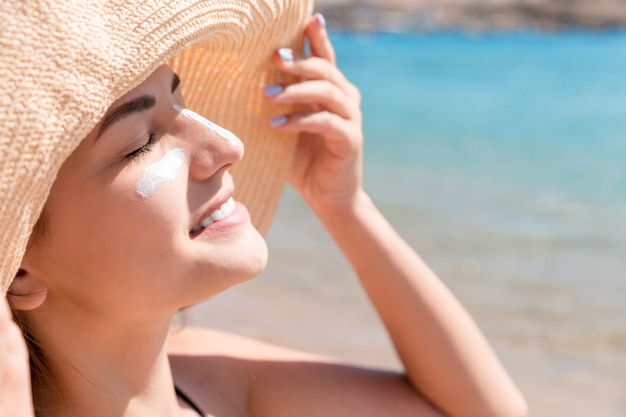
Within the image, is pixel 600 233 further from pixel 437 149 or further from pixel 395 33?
pixel 395 33

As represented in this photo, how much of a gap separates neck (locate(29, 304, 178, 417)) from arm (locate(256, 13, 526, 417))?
26.2 inches

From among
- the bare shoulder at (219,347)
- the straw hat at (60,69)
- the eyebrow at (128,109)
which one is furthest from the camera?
the bare shoulder at (219,347)

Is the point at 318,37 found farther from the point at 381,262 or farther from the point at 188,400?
the point at 188,400

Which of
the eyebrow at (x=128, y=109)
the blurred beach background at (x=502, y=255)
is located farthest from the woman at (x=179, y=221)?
the blurred beach background at (x=502, y=255)

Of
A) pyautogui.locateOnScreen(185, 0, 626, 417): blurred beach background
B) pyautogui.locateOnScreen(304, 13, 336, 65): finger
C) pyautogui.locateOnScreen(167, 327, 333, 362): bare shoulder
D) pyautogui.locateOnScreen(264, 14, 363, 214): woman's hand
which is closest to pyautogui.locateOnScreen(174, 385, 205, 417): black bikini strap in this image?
pyautogui.locateOnScreen(167, 327, 333, 362): bare shoulder

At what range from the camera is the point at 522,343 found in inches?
162

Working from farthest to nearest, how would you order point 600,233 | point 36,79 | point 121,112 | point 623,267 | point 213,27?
point 600,233 < point 623,267 < point 213,27 < point 121,112 < point 36,79

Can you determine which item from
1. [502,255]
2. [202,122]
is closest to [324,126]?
[202,122]

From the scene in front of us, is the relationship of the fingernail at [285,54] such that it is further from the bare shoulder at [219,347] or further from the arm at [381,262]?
the bare shoulder at [219,347]

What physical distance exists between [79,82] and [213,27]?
0.41m

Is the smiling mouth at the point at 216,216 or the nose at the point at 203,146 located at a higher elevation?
the nose at the point at 203,146

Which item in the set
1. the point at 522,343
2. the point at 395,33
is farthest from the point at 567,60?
the point at 395,33

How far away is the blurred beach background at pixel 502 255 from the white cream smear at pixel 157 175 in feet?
7.10

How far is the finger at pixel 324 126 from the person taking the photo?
2273 millimetres
